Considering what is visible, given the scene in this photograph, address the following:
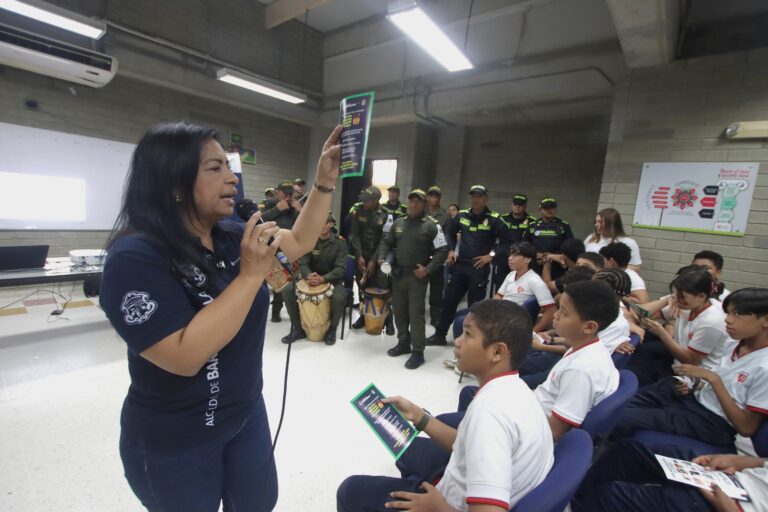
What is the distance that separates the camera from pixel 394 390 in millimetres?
2699

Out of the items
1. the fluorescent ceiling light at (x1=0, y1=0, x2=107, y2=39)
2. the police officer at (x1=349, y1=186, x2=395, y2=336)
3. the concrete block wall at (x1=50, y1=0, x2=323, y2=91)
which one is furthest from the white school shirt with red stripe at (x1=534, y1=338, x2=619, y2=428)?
the concrete block wall at (x1=50, y1=0, x2=323, y2=91)

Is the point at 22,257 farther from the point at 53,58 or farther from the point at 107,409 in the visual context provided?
the point at 53,58

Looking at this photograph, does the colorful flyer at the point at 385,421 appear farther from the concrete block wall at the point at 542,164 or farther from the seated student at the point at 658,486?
the concrete block wall at the point at 542,164

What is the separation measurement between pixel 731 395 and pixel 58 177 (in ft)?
22.7

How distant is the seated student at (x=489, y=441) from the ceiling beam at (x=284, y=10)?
18.9ft

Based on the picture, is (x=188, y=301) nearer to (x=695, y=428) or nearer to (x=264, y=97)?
(x=695, y=428)

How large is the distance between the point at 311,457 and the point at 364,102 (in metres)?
1.83

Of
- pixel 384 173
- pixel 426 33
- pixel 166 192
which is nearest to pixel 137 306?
pixel 166 192

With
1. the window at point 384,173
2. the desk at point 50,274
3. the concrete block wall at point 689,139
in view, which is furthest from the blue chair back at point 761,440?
the window at point 384,173

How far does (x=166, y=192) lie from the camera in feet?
2.49

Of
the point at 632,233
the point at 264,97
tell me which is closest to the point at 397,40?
the point at 264,97

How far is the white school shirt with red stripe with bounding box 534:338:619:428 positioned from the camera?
4.34ft

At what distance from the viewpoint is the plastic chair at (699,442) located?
137cm

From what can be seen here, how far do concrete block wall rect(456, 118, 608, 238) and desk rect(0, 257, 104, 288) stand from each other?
18.9 ft
